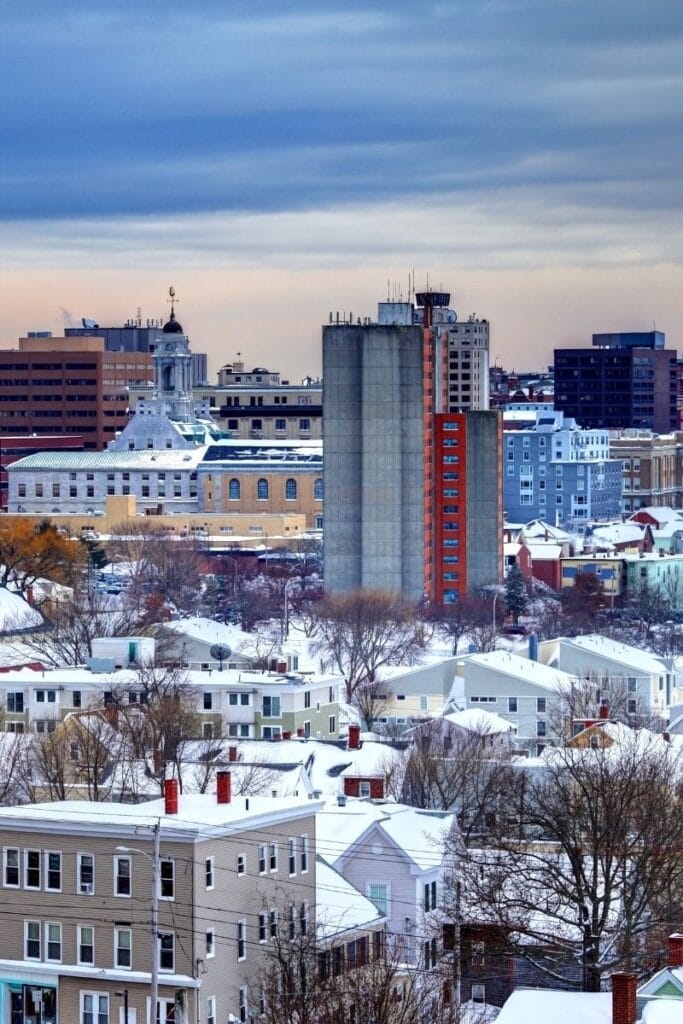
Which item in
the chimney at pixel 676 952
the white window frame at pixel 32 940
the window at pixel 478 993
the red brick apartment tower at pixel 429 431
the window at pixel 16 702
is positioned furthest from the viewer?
the red brick apartment tower at pixel 429 431

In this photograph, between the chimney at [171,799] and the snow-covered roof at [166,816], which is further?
the chimney at [171,799]

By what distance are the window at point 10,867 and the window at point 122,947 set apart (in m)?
2.98

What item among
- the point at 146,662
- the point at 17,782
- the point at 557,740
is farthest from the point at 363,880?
the point at 146,662

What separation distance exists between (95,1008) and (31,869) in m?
3.26

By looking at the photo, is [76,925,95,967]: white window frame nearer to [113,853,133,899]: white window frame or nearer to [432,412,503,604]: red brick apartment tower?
[113,853,133,899]: white window frame

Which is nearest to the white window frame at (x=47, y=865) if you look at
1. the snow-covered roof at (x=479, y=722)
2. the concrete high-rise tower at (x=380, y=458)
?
the snow-covered roof at (x=479, y=722)

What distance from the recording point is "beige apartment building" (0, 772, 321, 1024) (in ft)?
170

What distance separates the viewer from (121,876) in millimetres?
52938

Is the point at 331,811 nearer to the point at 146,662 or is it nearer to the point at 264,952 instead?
the point at 264,952

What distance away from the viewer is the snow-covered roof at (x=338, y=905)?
178 ft

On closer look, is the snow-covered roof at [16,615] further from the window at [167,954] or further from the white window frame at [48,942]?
the window at [167,954]

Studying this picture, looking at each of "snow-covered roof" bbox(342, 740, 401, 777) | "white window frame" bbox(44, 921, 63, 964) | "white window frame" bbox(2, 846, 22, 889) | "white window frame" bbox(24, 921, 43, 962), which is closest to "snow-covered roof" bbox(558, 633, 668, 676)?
"snow-covered roof" bbox(342, 740, 401, 777)

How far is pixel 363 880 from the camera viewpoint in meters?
58.3

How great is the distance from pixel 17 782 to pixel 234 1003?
19927mm
